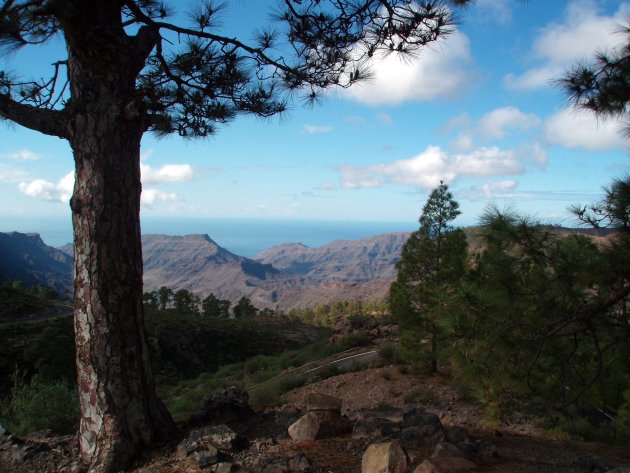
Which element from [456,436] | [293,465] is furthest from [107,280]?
[456,436]

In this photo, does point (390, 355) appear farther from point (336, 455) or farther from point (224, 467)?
point (224, 467)

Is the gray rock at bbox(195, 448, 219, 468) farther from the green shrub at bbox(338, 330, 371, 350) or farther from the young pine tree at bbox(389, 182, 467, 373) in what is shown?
the green shrub at bbox(338, 330, 371, 350)

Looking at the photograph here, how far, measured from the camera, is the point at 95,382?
164 inches

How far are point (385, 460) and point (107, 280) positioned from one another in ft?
9.09

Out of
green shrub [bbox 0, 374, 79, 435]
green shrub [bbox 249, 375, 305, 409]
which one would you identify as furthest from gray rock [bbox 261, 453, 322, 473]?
green shrub [bbox 249, 375, 305, 409]

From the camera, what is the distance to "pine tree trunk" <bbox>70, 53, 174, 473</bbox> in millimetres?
4156

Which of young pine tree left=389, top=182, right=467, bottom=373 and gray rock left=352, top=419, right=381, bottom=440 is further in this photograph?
young pine tree left=389, top=182, right=467, bottom=373

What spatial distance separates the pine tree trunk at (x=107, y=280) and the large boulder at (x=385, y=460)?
2.09 metres

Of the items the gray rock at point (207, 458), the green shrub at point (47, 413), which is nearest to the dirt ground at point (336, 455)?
the gray rock at point (207, 458)

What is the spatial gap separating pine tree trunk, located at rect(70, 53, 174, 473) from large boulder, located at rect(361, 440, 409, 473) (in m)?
2.09

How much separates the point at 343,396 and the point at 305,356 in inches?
403

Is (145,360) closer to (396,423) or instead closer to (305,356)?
(396,423)

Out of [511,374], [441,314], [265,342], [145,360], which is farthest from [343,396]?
[265,342]

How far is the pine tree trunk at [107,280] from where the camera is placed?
4.16m
